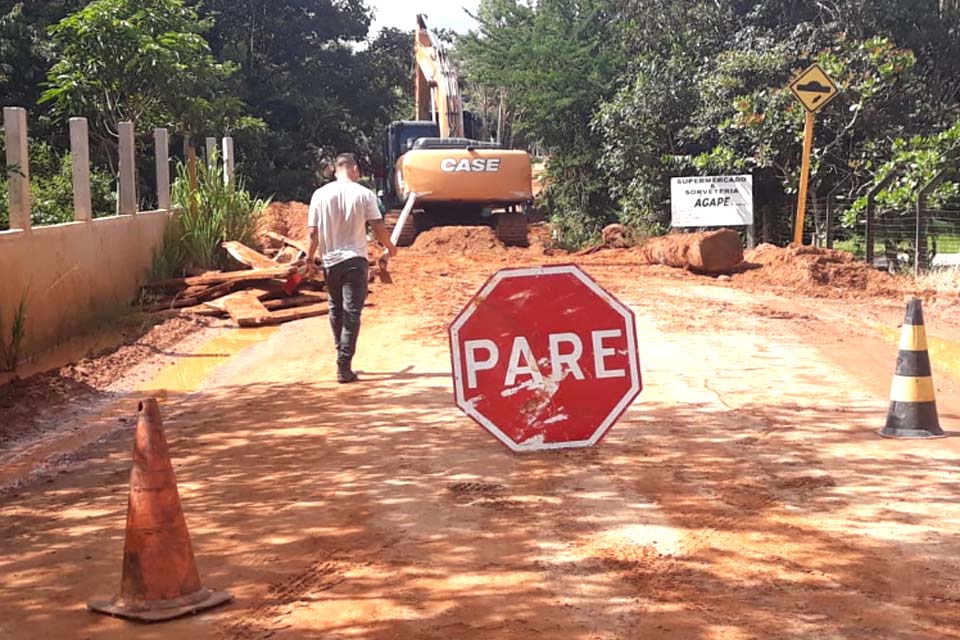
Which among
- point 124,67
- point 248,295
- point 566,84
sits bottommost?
point 248,295

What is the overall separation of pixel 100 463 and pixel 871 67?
16.6 meters

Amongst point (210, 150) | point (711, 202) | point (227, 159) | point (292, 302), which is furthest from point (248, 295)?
point (711, 202)

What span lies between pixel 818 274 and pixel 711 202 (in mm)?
3916

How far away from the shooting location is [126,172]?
15.3 metres

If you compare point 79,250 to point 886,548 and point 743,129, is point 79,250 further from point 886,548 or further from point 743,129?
point 743,129

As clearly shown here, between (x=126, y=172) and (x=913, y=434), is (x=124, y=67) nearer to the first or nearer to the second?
(x=126, y=172)

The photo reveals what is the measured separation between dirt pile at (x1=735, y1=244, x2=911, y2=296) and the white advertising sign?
204cm

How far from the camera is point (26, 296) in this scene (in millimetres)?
11094

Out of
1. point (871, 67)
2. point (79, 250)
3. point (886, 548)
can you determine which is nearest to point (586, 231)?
point (871, 67)

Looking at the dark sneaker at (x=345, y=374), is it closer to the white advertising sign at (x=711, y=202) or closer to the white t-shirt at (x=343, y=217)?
the white t-shirt at (x=343, y=217)

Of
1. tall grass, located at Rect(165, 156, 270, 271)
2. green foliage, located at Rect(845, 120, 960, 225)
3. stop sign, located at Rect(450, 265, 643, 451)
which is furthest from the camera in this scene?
green foliage, located at Rect(845, 120, 960, 225)

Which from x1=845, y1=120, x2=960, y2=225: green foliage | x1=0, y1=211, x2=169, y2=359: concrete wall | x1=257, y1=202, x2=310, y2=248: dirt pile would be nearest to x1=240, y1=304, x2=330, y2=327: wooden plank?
A: x1=0, y1=211, x2=169, y2=359: concrete wall

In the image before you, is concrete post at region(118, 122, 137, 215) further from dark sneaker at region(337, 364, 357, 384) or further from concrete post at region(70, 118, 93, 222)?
dark sneaker at region(337, 364, 357, 384)

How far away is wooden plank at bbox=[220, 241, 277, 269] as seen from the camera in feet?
52.5
